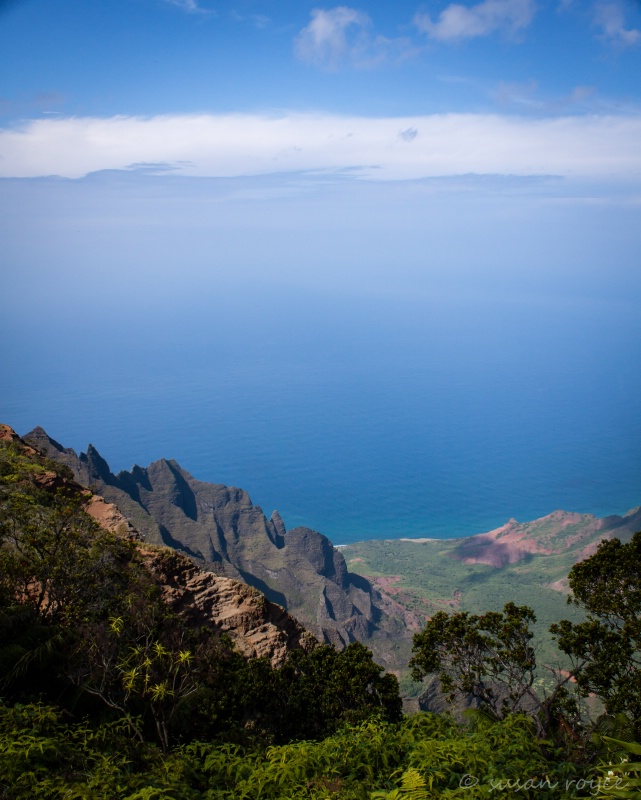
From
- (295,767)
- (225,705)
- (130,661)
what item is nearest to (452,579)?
(225,705)

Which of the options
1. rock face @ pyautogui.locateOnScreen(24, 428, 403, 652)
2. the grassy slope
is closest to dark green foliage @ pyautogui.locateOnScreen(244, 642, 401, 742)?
rock face @ pyautogui.locateOnScreen(24, 428, 403, 652)

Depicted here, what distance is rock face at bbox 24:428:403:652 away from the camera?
4241 cm

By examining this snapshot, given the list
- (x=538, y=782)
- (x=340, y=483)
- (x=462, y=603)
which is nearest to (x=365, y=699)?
(x=538, y=782)

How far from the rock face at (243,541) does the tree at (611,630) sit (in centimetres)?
2780

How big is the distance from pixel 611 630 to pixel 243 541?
3999 cm

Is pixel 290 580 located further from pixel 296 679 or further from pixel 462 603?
pixel 296 679

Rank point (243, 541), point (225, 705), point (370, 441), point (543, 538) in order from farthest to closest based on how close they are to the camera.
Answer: point (370, 441), point (543, 538), point (243, 541), point (225, 705)

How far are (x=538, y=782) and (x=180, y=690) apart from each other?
583 centimetres

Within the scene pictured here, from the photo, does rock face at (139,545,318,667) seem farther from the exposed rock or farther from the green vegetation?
the exposed rock

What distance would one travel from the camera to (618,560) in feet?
40.7

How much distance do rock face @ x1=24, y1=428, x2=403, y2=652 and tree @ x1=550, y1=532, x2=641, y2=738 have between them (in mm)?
27799

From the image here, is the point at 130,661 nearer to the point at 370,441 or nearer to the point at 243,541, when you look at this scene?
the point at 243,541

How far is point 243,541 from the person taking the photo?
49906mm

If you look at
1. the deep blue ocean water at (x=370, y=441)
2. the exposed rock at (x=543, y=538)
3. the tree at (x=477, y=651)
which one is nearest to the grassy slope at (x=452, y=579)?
the exposed rock at (x=543, y=538)
